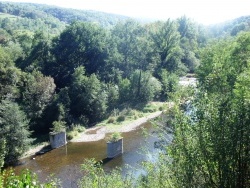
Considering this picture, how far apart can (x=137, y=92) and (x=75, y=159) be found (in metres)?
21.0

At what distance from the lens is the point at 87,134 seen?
4000cm

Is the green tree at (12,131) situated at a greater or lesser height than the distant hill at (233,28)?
lesser

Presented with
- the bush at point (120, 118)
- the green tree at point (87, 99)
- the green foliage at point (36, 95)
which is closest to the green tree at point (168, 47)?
the bush at point (120, 118)

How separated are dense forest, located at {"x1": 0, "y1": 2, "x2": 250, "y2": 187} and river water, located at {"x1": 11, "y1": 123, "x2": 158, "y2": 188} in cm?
272

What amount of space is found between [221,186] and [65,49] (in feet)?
151

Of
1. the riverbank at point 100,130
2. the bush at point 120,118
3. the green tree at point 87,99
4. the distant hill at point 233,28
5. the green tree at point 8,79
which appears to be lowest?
the riverbank at point 100,130

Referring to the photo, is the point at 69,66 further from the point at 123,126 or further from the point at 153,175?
the point at 153,175

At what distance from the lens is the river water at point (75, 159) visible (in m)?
29.2

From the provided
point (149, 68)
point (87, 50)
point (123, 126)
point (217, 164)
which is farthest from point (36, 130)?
point (217, 164)

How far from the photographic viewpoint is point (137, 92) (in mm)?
51406


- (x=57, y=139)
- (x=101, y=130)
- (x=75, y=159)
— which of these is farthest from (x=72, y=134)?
(x=75, y=159)

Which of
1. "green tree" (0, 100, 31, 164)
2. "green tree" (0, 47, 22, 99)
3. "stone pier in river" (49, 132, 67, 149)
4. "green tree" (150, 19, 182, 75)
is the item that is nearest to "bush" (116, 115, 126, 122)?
"stone pier in river" (49, 132, 67, 149)

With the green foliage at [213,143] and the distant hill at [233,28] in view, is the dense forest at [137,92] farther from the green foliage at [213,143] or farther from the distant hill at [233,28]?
the distant hill at [233,28]

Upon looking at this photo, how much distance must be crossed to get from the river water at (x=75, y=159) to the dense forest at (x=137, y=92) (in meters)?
2.72
